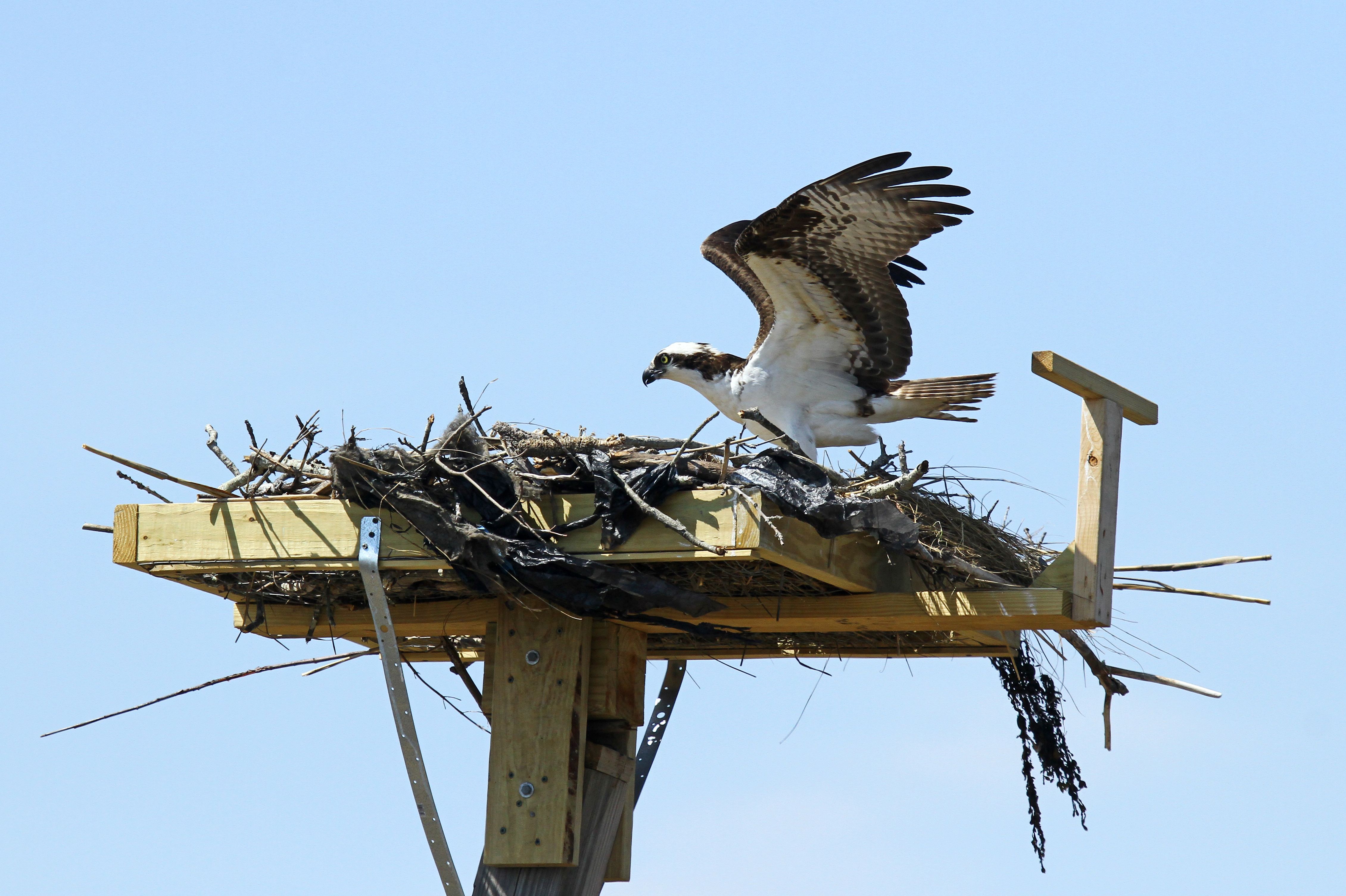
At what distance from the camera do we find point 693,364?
6.69m

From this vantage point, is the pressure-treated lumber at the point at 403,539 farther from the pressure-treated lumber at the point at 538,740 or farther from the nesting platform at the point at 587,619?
the pressure-treated lumber at the point at 538,740

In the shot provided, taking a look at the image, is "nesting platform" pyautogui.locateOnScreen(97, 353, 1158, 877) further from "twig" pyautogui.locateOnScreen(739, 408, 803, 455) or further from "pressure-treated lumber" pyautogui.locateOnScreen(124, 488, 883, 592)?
"twig" pyautogui.locateOnScreen(739, 408, 803, 455)

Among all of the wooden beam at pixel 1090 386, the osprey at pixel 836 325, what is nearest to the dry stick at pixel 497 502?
the wooden beam at pixel 1090 386

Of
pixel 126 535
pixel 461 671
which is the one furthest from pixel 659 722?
pixel 126 535

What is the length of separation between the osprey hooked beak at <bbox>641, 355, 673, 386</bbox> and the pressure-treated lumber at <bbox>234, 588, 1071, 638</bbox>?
167 centimetres

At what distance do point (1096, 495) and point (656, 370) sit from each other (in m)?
2.83

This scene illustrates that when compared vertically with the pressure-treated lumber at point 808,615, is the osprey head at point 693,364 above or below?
above

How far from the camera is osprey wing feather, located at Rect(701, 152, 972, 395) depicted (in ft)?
18.2

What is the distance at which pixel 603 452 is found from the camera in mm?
4277

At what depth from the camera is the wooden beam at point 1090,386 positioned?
14.1ft

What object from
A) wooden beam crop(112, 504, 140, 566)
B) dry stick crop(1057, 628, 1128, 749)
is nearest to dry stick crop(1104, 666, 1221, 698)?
dry stick crop(1057, 628, 1128, 749)

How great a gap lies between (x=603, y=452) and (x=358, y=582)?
1032 mm

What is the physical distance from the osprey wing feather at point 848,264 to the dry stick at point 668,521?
180 centimetres

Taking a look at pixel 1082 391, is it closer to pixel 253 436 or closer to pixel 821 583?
pixel 821 583
